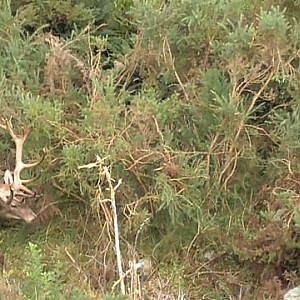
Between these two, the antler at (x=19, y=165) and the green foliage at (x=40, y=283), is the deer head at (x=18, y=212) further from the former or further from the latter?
the green foliage at (x=40, y=283)

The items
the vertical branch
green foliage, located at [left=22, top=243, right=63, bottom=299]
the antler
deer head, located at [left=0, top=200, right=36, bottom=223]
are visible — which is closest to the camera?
green foliage, located at [left=22, top=243, right=63, bottom=299]

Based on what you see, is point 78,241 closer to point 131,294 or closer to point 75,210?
point 75,210

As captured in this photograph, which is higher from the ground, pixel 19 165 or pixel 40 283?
pixel 19 165

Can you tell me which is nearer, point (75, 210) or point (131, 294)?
point (131, 294)

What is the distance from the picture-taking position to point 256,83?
6055 millimetres

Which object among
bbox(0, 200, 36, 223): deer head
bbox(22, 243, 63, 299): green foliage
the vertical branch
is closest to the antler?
bbox(0, 200, 36, 223): deer head

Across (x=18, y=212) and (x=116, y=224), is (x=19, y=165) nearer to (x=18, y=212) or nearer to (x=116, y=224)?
(x=18, y=212)

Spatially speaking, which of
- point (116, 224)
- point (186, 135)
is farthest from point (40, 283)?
point (186, 135)

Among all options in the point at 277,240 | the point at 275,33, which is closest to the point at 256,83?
the point at 275,33

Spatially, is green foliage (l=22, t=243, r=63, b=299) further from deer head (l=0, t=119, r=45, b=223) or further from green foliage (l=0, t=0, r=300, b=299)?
deer head (l=0, t=119, r=45, b=223)

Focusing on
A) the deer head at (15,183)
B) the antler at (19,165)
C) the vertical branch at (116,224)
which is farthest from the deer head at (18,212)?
the vertical branch at (116,224)

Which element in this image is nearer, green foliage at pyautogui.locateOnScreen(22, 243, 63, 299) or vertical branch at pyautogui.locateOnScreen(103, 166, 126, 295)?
green foliage at pyautogui.locateOnScreen(22, 243, 63, 299)

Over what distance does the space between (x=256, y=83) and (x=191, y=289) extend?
1389mm

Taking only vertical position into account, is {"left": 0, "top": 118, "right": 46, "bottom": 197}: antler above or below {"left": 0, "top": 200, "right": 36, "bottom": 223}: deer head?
above
